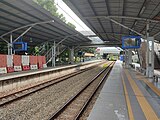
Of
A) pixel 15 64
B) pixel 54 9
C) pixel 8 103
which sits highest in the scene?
pixel 54 9

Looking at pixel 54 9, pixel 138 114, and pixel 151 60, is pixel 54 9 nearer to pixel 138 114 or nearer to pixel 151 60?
pixel 151 60

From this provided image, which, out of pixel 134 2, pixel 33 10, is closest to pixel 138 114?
pixel 134 2

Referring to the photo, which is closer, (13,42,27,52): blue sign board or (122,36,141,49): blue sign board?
(122,36,141,49): blue sign board

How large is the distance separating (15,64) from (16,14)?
5.01m

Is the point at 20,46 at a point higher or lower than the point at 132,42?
lower

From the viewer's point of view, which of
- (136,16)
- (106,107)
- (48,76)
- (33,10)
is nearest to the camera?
(106,107)

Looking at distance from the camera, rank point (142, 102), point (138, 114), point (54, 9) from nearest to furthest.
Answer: point (138, 114) → point (142, 102) → point (54, 9)

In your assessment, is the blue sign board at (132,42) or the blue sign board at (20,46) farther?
the blue sign board at (20,46)

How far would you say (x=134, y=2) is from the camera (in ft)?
46.2

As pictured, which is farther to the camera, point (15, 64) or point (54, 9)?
point (54, 9)

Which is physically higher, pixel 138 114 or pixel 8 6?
pixel 8 6

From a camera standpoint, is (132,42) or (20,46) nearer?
(132,42)

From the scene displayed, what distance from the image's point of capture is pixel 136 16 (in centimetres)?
1781

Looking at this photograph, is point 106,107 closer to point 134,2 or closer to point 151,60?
point 134,2
